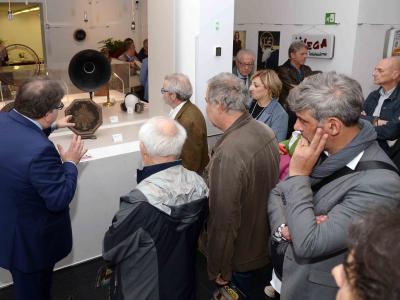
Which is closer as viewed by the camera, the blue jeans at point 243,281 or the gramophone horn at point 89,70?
the blue jeans at point 243,281

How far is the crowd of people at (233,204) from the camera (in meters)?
1.22

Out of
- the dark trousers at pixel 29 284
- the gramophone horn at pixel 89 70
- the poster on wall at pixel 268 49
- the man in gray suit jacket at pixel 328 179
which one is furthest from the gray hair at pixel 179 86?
the poster on wall at pixel 268 49

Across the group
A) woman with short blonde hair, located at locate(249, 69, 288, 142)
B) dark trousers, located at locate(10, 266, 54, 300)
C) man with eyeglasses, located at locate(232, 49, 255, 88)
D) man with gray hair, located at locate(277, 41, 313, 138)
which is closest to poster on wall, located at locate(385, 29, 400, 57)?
man with gray hair, located at locate(277, 41, 313, 138)

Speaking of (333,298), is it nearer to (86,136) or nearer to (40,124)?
(40,124)

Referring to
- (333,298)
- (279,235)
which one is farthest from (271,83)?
(333,298)

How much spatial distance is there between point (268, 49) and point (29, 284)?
16.6 feet

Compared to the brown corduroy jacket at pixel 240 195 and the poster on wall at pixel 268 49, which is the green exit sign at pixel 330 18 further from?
the brown corduroy jacket at pixel 240 195

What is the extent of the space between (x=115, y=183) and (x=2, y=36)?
A: 27.1 ft

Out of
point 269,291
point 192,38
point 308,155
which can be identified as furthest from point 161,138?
point 192,38

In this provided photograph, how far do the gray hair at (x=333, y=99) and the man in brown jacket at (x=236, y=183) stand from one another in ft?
2.32

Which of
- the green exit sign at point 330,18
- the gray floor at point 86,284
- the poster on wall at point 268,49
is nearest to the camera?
the gray floor at point 86,284

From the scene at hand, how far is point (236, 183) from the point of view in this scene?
1979 mm

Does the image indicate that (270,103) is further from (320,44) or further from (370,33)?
(370,33)

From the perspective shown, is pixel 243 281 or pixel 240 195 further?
pixel 243 281
